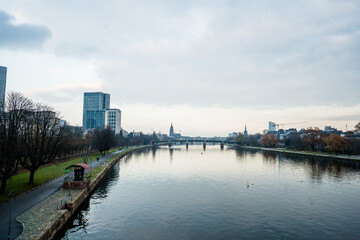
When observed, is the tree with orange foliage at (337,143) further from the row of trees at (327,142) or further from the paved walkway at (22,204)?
the paved walkway at (22,204)

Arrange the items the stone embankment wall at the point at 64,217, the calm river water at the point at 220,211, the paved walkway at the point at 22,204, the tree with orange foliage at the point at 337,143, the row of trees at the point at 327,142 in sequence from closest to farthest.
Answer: the paved walkway at the point at 22,204, the stone embankment wall at the point at 64,217, the calm river water at the point at 220,211, the tree with orange foliage at the point at 337,143, the row of trees at the point at 327,142

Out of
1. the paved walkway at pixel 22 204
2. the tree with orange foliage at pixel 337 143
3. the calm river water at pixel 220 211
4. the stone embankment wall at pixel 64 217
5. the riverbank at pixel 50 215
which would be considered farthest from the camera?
the tree with orange foliage at pixel 337 143

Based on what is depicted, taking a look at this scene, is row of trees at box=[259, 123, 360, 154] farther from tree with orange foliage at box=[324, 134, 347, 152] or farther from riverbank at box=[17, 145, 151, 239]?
riverbank at box=[17, 145, 151, 239]

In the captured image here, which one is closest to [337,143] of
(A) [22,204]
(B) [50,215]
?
(B) [50,215]

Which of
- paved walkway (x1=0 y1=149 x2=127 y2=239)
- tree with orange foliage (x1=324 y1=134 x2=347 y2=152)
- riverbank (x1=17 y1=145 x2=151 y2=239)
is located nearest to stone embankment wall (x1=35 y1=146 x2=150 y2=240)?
riverbank (x1=17 y1=145 x2=151 y2=239)

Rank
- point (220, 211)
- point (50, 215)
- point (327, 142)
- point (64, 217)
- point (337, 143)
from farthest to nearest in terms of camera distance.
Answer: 1. point (327, 142)
2. point (337, 143)
3. point (220, 211)
4. point (64, 217)
5. point (50, 215)

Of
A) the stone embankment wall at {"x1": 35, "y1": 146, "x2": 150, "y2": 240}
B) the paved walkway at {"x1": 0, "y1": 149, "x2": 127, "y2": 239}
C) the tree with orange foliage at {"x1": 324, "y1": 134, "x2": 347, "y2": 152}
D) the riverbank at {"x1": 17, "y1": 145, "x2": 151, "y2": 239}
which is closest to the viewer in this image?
the paved walkway at {"x1": 0, "y1": 149, "x2": 127, "y2": 239}

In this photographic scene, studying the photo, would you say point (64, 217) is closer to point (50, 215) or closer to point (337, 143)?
point (50, 215)

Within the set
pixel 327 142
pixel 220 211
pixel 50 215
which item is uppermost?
pixel 327 142

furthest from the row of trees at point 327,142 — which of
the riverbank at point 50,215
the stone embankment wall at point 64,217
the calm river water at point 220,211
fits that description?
the riverbank at point 50,215

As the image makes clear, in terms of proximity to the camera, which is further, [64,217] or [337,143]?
[337,143]

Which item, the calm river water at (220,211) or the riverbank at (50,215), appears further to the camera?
the calm river water at (220,211)

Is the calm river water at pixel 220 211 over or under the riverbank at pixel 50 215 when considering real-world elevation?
under

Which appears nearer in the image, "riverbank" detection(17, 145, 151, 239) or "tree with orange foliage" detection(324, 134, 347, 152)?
"riverbank" detection(17, 145, 151, 239)
